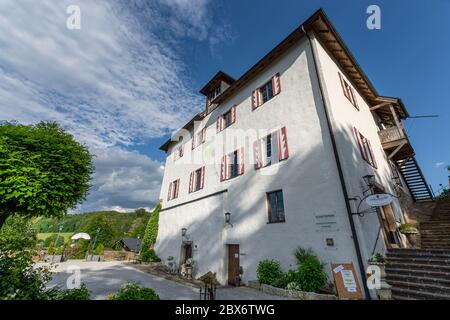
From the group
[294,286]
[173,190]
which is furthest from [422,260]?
[173,190]

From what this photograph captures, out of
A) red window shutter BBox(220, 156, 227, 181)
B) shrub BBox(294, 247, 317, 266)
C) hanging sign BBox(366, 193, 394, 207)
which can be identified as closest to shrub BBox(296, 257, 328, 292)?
shrub BBox(294, 247, 317, 266)

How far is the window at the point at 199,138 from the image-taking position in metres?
16.2

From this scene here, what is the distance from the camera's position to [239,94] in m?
13.7

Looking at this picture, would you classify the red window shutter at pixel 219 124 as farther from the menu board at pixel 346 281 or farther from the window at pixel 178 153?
the menu board at pixel 346 281

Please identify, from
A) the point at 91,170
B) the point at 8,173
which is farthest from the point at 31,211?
the point at 91,170

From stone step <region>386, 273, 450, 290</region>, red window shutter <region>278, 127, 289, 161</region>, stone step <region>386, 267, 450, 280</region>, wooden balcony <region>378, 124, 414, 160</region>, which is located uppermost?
wooden balcony <region>378, 124, 414, 160</region>

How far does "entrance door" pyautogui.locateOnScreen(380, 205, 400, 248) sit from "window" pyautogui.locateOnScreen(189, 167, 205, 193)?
1043 centimetres

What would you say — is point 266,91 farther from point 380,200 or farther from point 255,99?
point 380,200

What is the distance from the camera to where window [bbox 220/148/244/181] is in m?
11.5

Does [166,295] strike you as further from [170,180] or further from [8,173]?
[170,180]

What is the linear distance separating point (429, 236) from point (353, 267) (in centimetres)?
724

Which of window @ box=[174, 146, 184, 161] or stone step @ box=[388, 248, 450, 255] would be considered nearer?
stone step @ box=[388, 248, 450, 255]

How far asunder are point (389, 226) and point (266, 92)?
9.15 m

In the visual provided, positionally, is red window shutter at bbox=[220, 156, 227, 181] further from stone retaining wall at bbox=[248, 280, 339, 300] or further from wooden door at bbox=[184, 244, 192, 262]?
stone retaining wall at bbox=[248, 280, 339, 300]
